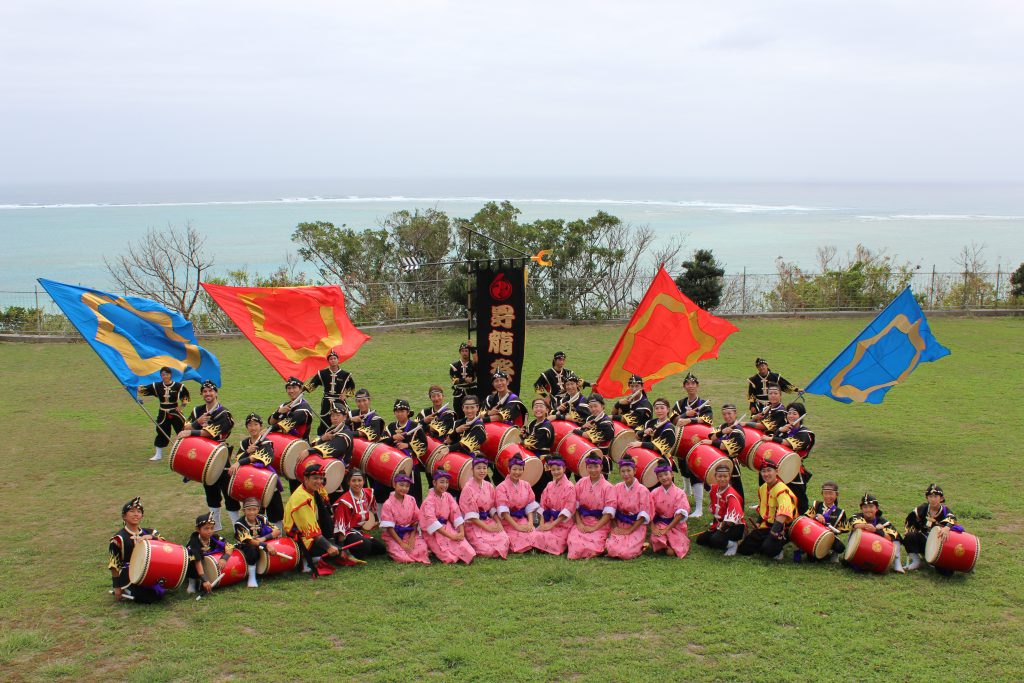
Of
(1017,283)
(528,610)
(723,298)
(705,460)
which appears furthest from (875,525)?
(1017,283)

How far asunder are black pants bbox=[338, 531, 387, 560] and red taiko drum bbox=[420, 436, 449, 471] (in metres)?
1.17

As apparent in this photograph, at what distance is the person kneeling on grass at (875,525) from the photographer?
7.52 metres

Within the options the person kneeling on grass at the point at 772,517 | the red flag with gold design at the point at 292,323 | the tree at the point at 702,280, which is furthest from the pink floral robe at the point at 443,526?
the tree at the point at 702,280

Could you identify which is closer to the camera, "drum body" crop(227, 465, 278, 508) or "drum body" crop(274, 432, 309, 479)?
"drum body" crop(227, 465, 278, 508)

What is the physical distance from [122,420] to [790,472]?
10154mm

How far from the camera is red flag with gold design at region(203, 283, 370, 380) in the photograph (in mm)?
10609

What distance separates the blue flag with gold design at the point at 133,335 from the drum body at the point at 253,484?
3089 millimetres

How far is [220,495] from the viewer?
28.9ft

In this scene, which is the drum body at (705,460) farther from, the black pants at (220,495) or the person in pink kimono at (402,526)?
the black pants at (220,495)

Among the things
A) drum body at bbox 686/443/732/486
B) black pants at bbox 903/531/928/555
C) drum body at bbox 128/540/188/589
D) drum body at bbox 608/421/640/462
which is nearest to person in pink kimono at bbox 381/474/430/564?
drum body at bbox 128/540/188/589

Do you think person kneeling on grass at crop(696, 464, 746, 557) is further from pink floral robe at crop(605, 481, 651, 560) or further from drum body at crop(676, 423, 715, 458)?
drum body at crop(676, 423, 715, 458)

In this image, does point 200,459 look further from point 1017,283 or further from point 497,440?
point 1017,283

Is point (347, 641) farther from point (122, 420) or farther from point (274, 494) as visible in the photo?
point (122, 420)

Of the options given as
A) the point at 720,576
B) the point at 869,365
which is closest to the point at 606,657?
the point at 720,576
